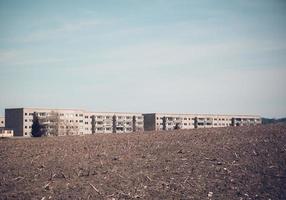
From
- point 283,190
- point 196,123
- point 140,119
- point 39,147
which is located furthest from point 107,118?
point 283,190

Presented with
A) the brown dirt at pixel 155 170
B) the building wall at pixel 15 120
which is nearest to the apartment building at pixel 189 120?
the building wall at pixel 15 120

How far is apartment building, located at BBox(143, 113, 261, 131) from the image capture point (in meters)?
128

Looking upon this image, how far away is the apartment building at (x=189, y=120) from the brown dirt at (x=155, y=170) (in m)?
112

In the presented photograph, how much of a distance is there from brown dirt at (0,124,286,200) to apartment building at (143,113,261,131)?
112 m

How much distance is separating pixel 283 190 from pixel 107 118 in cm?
11584

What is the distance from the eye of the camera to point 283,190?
8.81m

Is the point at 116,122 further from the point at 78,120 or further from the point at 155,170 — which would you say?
the point at 155,170

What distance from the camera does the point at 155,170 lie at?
35.5 ft

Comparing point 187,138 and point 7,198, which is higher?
point 187,138

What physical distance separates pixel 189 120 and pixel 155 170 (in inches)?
4871

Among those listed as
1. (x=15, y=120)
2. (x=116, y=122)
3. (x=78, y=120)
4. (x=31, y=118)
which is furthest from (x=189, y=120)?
(x=15, y=120)

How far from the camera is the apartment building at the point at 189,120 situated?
128 m

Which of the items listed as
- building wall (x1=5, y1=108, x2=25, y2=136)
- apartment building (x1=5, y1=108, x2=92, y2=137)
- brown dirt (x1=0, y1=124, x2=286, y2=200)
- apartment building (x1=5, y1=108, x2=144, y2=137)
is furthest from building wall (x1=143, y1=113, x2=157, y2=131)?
brown dirt (x1=0, y1=124, x2=286, y2=200)

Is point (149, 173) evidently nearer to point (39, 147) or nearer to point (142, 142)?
point (142, 142)
